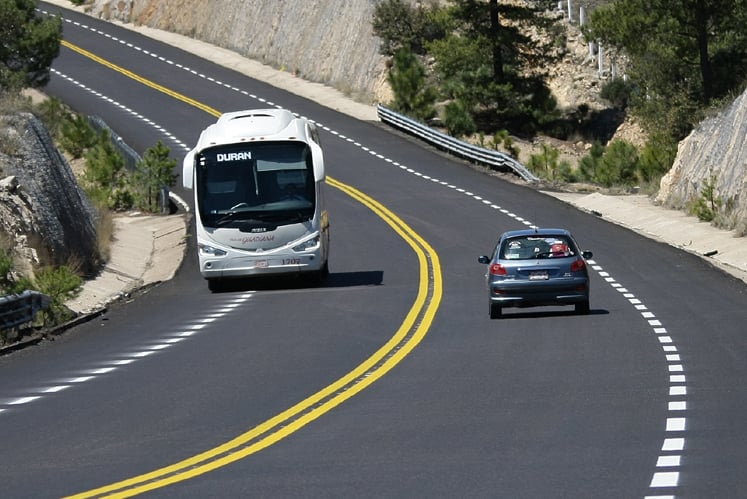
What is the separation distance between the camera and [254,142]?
3216 cm

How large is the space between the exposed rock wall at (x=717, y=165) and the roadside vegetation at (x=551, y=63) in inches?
25.8

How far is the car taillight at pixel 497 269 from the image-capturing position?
25141 mm

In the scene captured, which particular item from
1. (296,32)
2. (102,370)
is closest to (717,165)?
(102,370)

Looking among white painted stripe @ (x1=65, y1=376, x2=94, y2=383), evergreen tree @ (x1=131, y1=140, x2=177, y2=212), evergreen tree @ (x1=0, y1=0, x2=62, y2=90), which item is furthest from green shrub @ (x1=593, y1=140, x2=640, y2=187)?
white painted stripe @ (x1=65, y1=376, x2=94, y2=383)

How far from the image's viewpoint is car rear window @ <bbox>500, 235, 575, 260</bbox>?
25422mm

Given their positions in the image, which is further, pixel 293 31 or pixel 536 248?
pixel 293 31

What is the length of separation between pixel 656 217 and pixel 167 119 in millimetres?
31485

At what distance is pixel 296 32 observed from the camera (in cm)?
8894

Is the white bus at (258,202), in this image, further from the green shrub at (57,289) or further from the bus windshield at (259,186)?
the green shrub at (57,289)

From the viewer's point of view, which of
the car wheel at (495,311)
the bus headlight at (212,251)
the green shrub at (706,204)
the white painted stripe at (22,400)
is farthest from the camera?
the green shrub at (706,204)

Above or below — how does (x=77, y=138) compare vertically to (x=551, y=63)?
below

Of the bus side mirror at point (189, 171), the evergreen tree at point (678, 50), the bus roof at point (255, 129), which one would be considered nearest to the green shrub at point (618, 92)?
the evergreen tree at point (678, 50)

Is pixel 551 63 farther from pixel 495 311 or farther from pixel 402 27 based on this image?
pixel 495 311

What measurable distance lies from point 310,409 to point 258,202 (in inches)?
654
